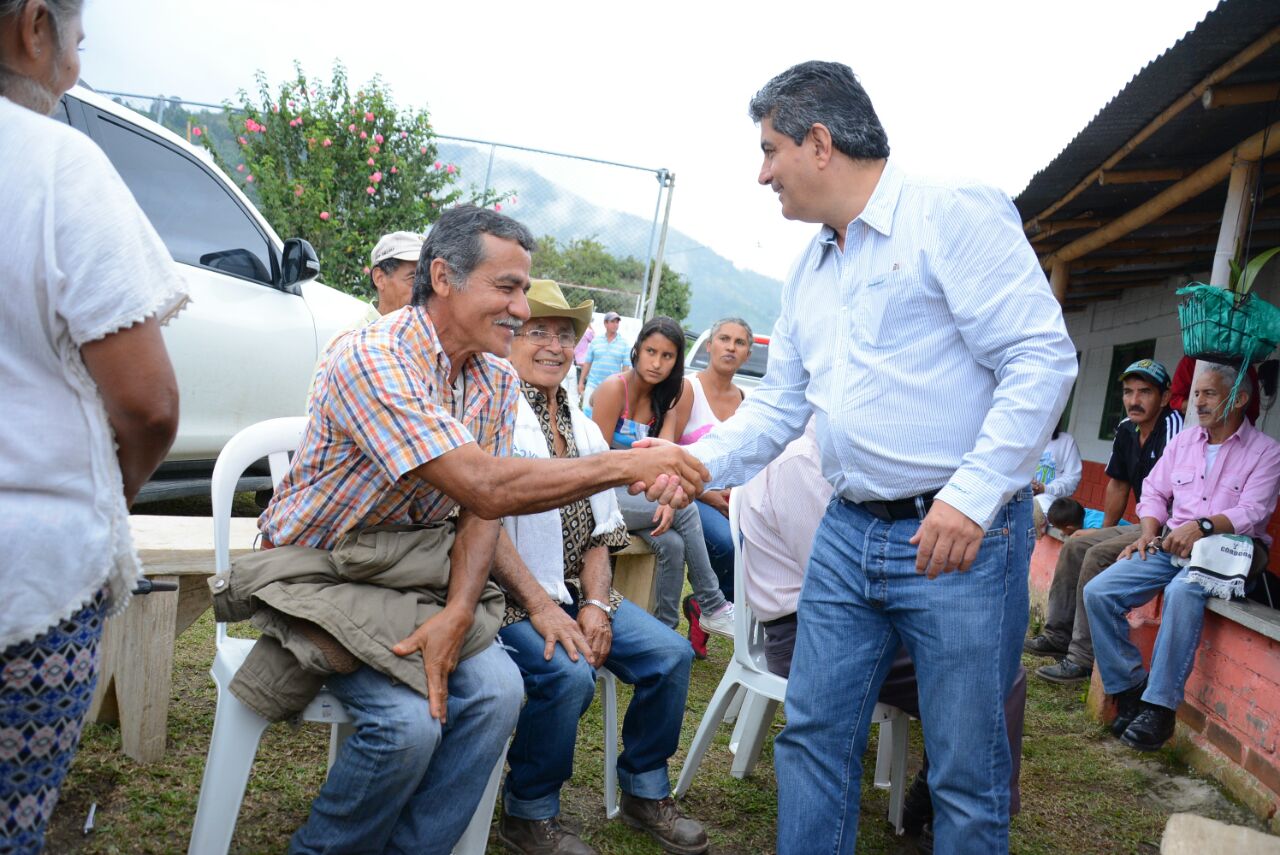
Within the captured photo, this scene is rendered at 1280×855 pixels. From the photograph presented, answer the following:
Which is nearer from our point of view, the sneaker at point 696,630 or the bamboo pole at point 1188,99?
the bamboo pole at point 1188,99

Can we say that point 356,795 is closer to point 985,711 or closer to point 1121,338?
point 985,711

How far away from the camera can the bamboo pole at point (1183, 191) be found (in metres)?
5.33

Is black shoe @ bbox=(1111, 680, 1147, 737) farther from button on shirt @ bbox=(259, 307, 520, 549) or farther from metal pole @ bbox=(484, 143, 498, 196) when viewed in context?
metal pole @ bbox=(484, 143, 498, 196)

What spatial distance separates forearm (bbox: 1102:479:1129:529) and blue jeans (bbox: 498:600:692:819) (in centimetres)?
417

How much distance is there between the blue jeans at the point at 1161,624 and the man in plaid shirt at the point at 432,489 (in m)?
2.95

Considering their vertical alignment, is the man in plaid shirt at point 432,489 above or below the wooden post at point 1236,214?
below

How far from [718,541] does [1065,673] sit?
2.06 m

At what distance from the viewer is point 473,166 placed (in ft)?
41.4

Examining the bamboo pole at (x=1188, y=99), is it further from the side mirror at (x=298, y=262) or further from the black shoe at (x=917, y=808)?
the side mirror at (x=298, y=262)

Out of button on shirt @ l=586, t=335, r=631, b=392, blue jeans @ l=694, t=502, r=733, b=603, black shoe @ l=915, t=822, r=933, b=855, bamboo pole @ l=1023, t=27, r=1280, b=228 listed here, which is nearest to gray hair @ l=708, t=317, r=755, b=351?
blue jeans @ l=694, t=502, r=733, b=603

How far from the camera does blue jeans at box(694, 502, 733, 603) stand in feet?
17.7

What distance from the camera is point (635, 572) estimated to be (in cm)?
461

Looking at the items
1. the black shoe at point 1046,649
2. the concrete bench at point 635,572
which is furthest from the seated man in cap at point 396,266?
the black shoe at point 1046,649

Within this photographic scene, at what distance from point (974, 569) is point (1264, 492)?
11.0ft
